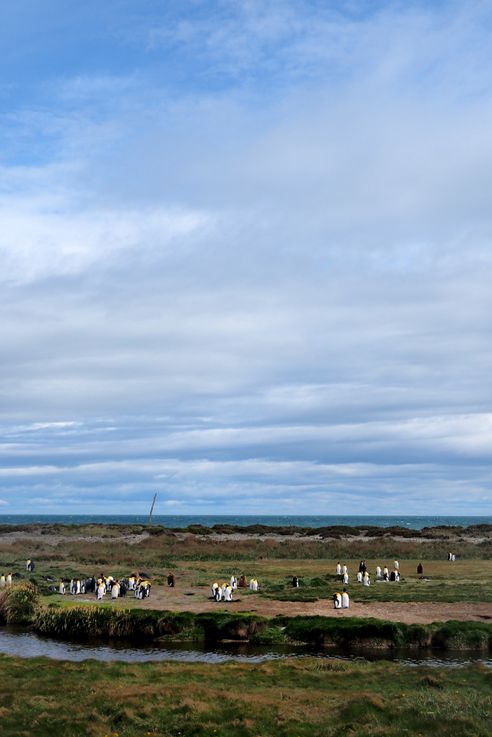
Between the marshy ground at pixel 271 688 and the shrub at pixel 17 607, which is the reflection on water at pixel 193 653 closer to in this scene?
the marshy ground at pixel 271 688

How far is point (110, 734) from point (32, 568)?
45.9m

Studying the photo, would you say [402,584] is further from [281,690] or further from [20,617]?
[281,690]

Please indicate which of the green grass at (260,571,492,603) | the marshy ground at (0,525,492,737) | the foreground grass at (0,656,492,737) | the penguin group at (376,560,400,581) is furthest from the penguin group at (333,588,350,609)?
the penguin group at (376,560,400,581)

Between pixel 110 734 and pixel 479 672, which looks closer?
pixel 110 734

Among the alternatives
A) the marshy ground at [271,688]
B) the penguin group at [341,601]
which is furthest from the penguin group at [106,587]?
the penguin group at [341,601]

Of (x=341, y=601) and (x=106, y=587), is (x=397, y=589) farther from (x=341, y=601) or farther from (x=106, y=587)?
(x=106, y=587)

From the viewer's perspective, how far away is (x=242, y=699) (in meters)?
22.5

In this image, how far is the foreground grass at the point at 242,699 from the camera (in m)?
19.6

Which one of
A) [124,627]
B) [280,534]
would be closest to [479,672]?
[124,627]

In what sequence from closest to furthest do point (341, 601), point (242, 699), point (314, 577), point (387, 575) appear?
point (242, 699) → point (341, 601) → point (314, 577) → point (387, 575)

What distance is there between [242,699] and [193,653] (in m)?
12.9

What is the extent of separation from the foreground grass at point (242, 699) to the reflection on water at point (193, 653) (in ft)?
11.1

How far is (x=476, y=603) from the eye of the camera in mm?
43688

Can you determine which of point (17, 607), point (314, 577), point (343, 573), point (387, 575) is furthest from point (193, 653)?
point (387, 575)
